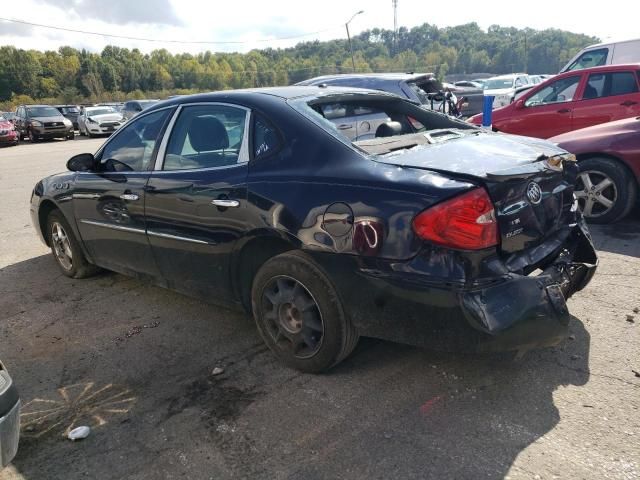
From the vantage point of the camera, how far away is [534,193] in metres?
2.83

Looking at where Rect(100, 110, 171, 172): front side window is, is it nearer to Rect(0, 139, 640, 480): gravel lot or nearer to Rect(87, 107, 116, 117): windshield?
Rect(0, 139, 640, 480): gravel lot

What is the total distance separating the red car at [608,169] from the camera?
17.6 ft

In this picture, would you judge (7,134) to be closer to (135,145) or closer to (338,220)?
(135,145)

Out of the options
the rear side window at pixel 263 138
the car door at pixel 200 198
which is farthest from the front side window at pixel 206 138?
the rear side window at pixel 263 138

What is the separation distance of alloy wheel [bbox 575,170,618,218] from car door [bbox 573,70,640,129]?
3.03 m

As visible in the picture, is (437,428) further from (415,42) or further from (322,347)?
(415,42)

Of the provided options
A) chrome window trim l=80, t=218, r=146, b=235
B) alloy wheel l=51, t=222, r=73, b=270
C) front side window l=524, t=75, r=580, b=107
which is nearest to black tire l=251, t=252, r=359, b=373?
chrome window trim l=80, t=218, r=146, b=235

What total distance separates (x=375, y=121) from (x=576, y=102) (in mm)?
6041

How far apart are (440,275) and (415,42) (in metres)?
118

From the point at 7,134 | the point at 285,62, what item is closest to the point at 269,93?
the point at 7,134

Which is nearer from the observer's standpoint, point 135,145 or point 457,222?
point 457,222

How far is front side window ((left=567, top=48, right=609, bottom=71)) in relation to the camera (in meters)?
11.4

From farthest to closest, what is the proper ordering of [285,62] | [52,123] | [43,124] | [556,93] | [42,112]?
[285,62] < [42,112] < [52,123] < [43,124] < [556,93]

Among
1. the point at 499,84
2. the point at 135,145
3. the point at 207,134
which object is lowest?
the point at 499,84
